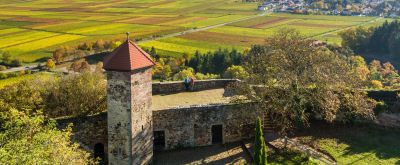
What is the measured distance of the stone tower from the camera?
24656 millimetres

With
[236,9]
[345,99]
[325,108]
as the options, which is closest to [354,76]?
[345,99]

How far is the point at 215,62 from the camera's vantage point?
86.5 meters

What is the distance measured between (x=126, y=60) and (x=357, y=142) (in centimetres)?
1569

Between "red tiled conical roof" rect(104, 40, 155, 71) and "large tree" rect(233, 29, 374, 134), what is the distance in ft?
23.9

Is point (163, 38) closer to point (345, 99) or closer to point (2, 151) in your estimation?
point (345, 99)

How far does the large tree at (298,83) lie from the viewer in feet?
89.2

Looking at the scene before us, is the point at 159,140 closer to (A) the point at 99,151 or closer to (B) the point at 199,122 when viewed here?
(B) the point at 199,122

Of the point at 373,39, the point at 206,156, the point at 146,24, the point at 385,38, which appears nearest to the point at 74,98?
the point at 206,156

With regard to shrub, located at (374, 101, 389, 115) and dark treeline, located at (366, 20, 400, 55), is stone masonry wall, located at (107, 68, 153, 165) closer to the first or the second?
shrub, located at (374, 101, 389, 115)

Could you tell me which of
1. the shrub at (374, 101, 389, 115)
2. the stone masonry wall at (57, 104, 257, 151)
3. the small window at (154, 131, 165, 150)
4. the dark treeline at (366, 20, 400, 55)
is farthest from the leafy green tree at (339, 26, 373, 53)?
the small window at (154, 131, 165, 150)

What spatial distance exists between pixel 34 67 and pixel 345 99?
71861 mm

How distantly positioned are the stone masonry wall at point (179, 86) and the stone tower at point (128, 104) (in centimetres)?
681

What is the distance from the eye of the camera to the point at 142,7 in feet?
582

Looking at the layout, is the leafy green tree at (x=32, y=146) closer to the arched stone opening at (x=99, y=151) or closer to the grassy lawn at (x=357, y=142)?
the arched stone opening at (x=99, y=151)
